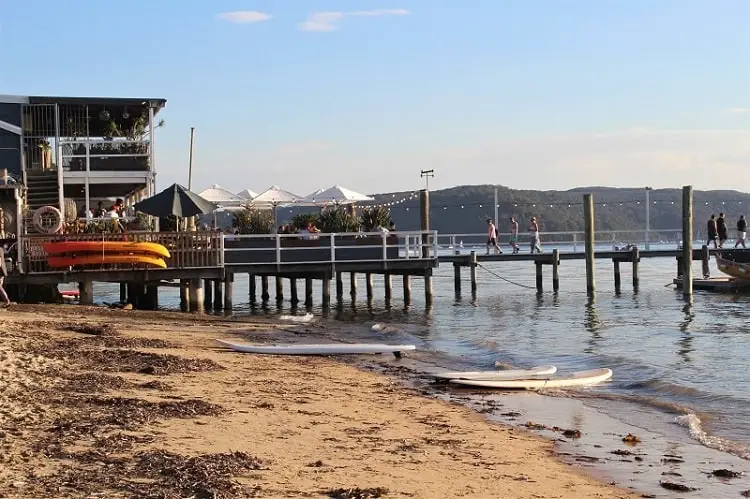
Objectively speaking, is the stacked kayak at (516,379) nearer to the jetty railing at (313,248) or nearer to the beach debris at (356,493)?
the beach debris at (356,493)

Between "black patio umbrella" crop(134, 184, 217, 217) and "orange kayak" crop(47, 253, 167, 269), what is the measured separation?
1.87 m

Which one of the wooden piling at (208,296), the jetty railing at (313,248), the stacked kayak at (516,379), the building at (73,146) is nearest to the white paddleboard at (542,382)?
the stacked kayak at (516,379)

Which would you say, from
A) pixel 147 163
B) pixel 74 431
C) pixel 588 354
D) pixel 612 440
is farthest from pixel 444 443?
pixel 147 163

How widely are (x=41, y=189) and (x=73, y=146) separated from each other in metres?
1.57

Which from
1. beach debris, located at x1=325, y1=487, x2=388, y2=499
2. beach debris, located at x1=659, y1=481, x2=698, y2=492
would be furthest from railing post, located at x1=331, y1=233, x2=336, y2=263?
beach debris, located at x1=325, y1=487, x2=388, y2=499

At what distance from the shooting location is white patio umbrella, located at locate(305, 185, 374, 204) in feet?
117

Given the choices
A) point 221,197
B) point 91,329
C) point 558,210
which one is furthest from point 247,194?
point 558,210

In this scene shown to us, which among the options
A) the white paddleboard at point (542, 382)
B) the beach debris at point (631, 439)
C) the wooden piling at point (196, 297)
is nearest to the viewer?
the beach debris at point (631, 439)

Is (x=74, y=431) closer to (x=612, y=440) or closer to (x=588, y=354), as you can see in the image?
(x=612, y=440)

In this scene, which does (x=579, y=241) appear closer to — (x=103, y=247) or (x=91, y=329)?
(x=103, y=247)

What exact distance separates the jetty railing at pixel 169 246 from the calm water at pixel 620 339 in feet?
14.8

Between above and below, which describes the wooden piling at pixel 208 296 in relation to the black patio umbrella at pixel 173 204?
below

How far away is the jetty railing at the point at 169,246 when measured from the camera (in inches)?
966

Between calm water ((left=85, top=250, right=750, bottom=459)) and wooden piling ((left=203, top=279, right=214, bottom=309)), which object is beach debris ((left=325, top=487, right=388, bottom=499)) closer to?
calm water ((left=85, top=250, right=750, bottom=459))
